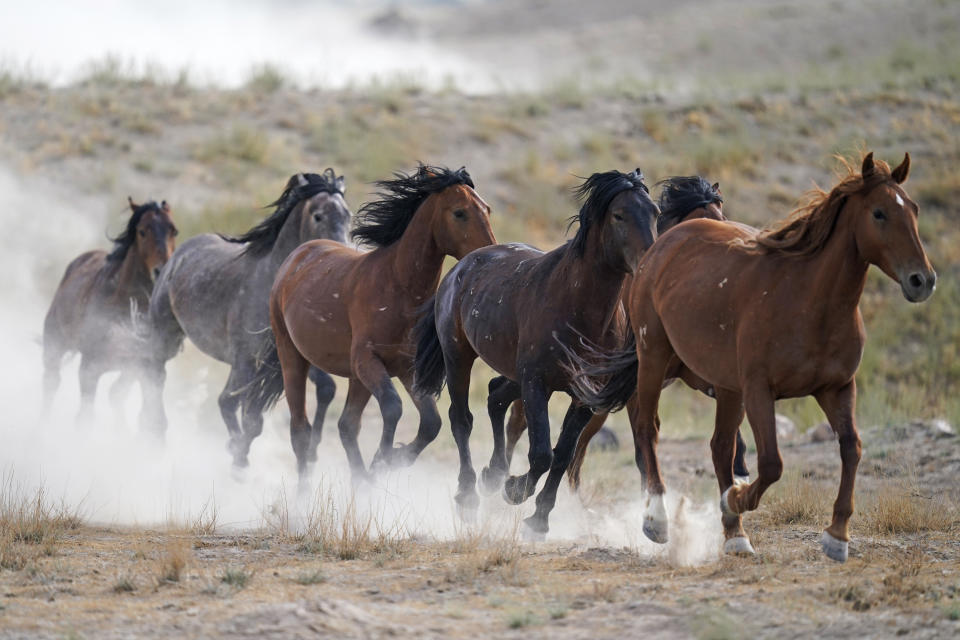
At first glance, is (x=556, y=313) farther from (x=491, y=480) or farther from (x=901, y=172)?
(x=901, y=172)

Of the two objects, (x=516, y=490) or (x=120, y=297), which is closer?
(x=516, y=490)

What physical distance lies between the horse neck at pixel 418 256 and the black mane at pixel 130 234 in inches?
181

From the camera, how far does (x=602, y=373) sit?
7.46m

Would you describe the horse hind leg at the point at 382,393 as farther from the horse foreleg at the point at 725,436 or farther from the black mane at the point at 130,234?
the black mane at the point at 130,234

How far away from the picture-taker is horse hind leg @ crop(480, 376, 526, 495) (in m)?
8.64

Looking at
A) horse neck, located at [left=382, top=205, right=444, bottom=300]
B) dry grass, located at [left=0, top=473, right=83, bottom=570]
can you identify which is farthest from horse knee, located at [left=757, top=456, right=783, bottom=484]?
dry grass, located at [left=0, top=473, right=83, bottom=570]

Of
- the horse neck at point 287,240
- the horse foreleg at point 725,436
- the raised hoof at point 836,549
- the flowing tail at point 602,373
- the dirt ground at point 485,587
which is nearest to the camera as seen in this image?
the dirt ground at point 485,587

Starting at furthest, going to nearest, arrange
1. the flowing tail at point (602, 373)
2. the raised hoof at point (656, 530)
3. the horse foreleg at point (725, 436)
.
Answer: the flowing tail at point (602, 373) → the horse foreleg at point (725, 436) → the raised hoof at point (656, 530)

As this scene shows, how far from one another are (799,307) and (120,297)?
28.7ft

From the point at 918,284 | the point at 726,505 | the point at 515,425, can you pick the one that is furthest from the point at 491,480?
the point at 918,284

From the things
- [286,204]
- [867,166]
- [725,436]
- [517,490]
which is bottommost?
[517,490]

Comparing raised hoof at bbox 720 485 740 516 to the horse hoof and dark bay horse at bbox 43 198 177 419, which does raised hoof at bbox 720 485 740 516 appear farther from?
dark bay horse at bbox 43 198 177 419

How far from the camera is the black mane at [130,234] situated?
505 inches

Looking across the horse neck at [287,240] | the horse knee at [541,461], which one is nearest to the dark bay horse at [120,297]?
the horse neck at [287,240]
